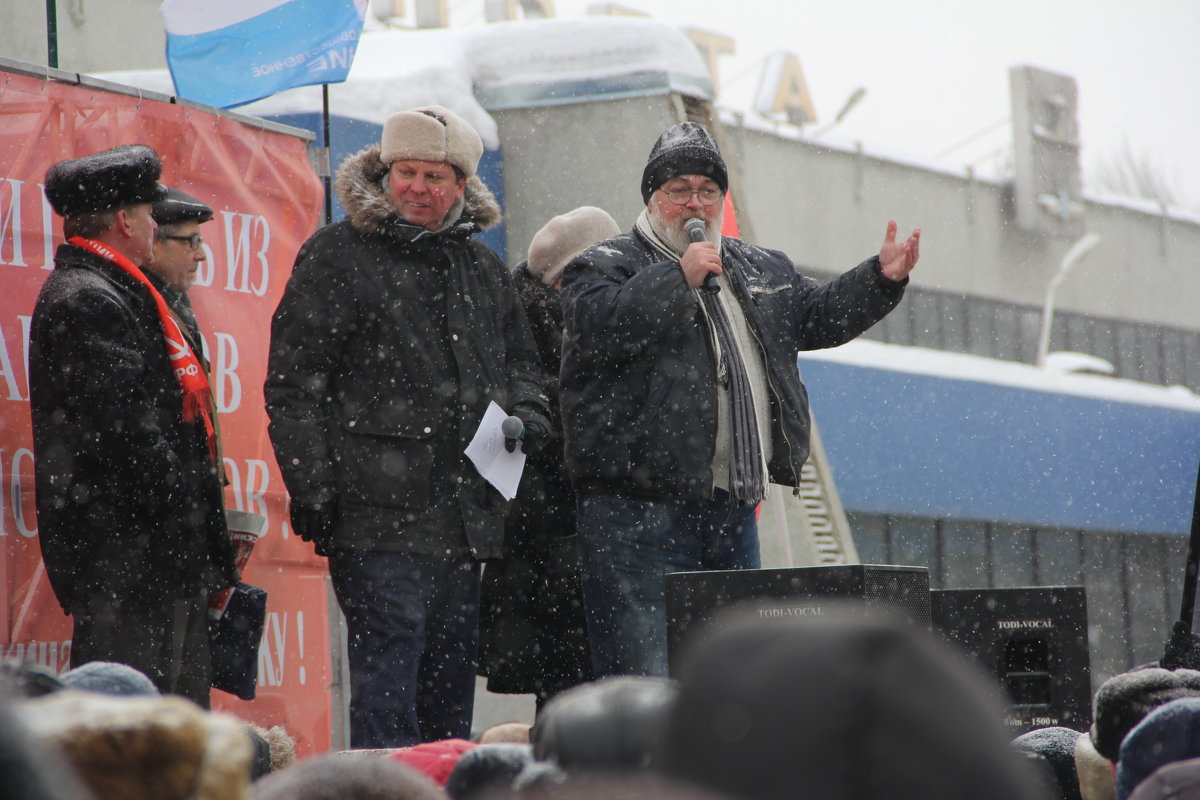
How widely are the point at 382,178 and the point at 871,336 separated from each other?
1792cm

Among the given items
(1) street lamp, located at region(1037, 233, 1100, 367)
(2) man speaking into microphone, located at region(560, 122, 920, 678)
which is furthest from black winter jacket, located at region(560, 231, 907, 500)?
(1) street lamp, located at region(1037, 233, 1100, 367)

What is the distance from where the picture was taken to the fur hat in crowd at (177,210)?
3879 mm

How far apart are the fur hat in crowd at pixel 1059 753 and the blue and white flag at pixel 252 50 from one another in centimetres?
342

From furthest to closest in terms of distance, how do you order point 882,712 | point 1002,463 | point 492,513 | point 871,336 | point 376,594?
point 871,336 < point 1002,463 < point 492,513 < point 376,594 < point 882,712

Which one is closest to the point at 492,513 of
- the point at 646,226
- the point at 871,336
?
the point at 646,226

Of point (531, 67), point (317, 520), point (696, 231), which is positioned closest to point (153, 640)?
point (317, 520)

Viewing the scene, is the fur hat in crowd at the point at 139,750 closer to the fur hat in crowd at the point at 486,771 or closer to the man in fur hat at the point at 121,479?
the fur hat in crowd at the point at 486,771

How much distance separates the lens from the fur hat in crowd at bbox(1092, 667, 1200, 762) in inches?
88.4

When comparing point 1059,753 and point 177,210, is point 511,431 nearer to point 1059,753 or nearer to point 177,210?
point 177,210

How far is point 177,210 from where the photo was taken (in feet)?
12.8

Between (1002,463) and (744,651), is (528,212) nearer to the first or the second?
(744,651)

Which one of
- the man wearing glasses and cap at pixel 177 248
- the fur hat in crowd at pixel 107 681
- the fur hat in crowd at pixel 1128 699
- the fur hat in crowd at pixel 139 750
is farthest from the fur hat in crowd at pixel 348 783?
the man wearing glasses and cap at pixel 177 248

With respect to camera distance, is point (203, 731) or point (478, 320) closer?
point (203, 731)

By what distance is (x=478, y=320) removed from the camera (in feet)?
13.2
